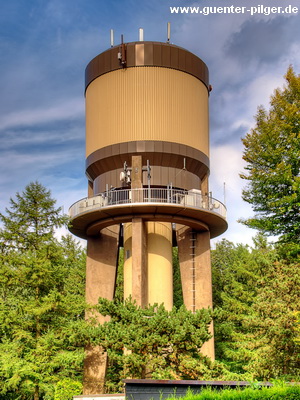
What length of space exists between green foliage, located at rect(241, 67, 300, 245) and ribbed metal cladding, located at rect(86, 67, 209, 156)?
3.38 meters

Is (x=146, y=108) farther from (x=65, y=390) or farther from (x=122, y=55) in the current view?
(x=65, y=390)

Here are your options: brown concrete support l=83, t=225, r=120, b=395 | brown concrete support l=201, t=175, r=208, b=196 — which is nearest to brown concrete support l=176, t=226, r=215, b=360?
brown concrete support l=201, t=175, r=208, b=196

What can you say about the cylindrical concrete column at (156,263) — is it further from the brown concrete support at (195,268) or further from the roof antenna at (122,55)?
the roof antenna at (122,55)

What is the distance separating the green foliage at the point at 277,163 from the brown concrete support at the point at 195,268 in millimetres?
3405

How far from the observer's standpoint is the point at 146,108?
23.7 m

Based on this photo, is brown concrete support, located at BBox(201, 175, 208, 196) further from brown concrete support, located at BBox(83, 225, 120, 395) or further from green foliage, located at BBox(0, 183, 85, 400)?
green foliage, located at BBox(0, 183, 85, 400)

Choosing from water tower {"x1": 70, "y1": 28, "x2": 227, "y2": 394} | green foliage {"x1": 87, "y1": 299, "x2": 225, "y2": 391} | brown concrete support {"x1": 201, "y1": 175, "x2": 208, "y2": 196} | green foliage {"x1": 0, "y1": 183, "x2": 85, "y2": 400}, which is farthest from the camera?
Result: brown concrete support {"x1": 201, "y1": 175, "x2": 208, "y2": 196}

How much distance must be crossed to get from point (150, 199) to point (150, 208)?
430mm

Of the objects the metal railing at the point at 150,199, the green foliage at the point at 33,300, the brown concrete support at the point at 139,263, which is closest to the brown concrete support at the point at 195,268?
the metal railing at the point at 150,199

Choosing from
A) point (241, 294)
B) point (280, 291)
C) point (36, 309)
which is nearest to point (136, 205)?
point (36, 309)

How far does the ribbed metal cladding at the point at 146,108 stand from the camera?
2362 centimetres

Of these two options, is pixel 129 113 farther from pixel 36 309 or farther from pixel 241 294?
pixel 241 294

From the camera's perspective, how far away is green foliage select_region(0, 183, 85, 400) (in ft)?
64.5

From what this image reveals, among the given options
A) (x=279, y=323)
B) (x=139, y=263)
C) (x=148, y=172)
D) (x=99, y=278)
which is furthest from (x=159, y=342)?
(x=148, y=172)
